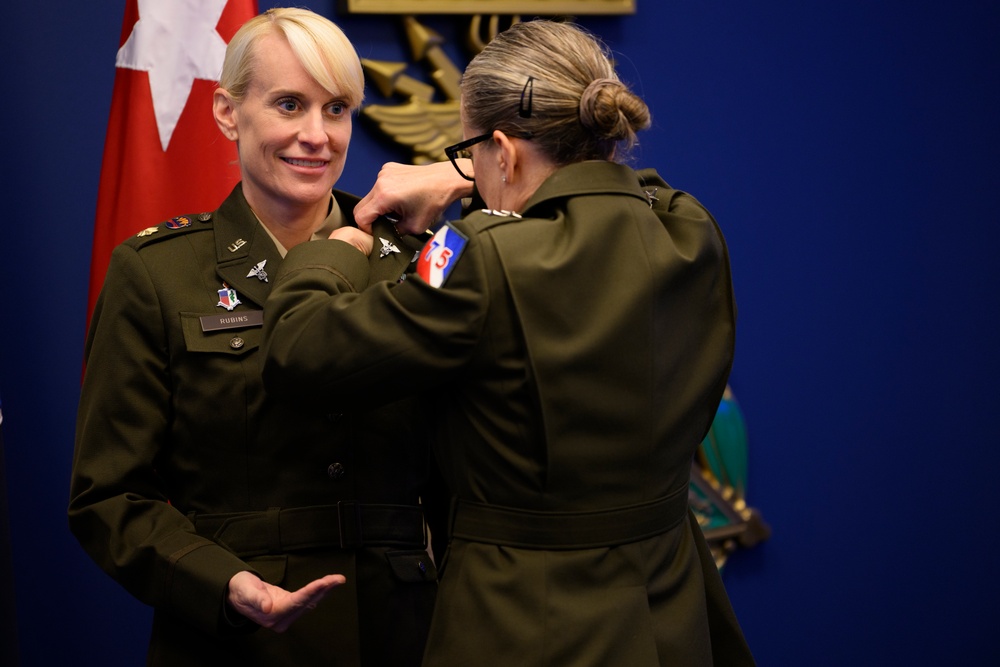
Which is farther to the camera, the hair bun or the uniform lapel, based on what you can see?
the uniform lapel

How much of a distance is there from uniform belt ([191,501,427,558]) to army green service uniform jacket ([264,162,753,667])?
0.20 metres

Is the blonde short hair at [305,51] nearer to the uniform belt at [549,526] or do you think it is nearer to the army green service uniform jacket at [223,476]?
the army green service uniform jacket at [223,476]


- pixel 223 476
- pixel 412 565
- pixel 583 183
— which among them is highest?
pixel 583 183

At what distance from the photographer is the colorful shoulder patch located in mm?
1182

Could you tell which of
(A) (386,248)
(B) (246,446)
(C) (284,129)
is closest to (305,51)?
(C) (284,129)

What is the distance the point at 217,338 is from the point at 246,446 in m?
0.15

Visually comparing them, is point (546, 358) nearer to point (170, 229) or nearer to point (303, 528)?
point (303, 528)

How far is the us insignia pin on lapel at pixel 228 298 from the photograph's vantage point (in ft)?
4.83

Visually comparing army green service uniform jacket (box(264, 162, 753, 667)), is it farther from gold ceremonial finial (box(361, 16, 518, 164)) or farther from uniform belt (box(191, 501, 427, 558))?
gold ceremonial finial (box(361, 16, 518, 164))

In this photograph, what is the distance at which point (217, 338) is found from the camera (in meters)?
1.43

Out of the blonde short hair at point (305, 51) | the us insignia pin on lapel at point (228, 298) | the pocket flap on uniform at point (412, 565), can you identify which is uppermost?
the blonde short hair at point (305, 51)

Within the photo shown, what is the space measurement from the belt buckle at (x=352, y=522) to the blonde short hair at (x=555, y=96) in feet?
1.74

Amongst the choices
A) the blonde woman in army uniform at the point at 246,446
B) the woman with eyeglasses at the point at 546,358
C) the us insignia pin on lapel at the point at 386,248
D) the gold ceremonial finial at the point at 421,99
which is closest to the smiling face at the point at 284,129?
the blonde woman in army uniform at the point at 246,446

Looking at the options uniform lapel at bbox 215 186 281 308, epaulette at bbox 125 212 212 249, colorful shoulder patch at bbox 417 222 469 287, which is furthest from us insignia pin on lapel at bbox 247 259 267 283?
colorful shoulder patch at bbox 417 222 469 287
